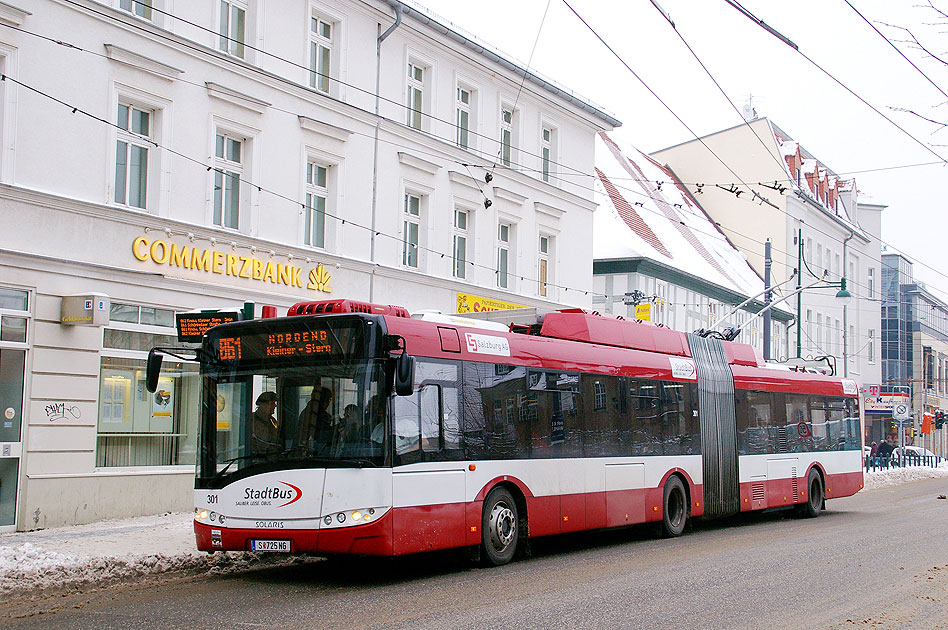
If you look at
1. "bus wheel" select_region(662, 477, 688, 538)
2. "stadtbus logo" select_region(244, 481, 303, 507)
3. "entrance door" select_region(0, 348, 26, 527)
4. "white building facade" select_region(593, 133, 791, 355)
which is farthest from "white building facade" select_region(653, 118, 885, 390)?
"stadtbus logo" select_region(244, 481, 303, 507)

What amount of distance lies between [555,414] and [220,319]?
4704 mm

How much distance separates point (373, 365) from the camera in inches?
440

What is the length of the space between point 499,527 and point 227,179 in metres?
9.72

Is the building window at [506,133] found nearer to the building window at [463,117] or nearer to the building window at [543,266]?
the building window at [463,117]

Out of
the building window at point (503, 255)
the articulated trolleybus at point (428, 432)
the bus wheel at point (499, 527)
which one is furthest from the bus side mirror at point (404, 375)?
the building window at point (503, 255)

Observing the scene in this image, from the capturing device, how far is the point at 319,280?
2131 centimetres

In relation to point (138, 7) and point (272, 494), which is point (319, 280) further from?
point (272, 494)

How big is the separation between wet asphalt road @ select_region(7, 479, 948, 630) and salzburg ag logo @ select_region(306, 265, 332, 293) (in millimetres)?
7989

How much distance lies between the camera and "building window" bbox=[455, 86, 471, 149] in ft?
85.5

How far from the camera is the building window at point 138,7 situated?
17.7 meters

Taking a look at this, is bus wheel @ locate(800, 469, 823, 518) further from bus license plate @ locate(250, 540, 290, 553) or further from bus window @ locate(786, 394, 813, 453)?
bus license plate @ locate(250, 540, 290, 553)

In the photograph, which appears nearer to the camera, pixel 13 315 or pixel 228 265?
pixel 13 315

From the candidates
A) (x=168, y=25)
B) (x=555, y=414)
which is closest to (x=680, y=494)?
(x=555, y=414)

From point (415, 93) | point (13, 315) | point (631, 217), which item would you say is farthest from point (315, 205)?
point (631, 217)
